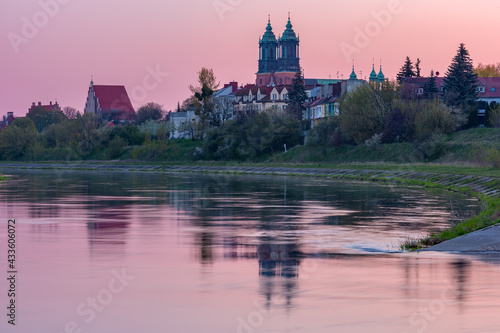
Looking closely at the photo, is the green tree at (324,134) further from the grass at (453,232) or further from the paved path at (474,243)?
the paved path at (474,243)

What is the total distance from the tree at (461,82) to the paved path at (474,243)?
7726cm

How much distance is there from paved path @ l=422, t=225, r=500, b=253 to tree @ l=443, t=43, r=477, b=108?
77257 millimetres

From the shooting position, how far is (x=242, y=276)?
1681 cm

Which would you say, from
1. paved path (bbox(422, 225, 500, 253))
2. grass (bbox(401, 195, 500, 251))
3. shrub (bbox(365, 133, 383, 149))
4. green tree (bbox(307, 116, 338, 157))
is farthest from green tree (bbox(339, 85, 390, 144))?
paved path (bbox(422, 225, 500, 253))

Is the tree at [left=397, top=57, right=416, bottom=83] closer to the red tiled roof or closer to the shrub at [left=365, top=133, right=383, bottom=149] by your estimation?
Answer: the red tiled roof

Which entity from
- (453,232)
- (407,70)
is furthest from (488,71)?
(453,232)

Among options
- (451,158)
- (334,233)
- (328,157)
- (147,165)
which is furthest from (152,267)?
(147,165)

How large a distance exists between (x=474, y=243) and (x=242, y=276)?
6958 mm

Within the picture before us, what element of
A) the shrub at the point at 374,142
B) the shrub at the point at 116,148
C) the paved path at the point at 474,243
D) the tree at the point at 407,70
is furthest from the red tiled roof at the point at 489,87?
the paved path at the point at 474,243

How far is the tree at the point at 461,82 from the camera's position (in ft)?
321

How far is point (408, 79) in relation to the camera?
127125mm

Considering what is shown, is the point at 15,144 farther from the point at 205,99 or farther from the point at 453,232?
the point at 453,232

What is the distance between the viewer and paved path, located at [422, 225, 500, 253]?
65.0 feet

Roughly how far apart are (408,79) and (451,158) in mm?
55832
